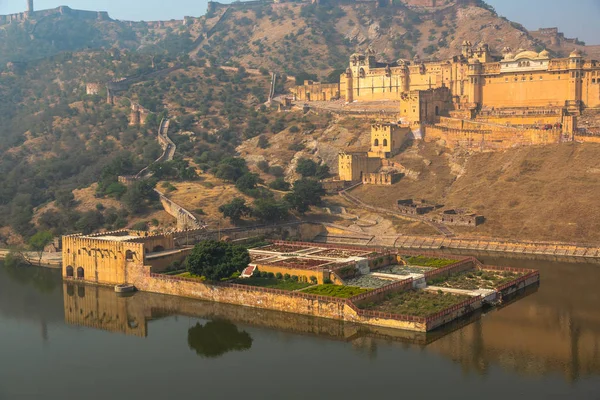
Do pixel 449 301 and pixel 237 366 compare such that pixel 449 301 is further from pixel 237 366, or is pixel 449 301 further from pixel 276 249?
pixel 276 249

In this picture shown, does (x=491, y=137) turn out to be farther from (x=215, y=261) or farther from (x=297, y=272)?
(x=215, y=261)

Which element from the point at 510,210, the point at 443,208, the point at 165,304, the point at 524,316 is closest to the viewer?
the point at 524,316

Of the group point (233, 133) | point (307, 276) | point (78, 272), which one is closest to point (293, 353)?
point (307, 276)

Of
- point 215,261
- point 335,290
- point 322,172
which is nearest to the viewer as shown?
point 335,290

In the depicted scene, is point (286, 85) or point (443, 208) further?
point (286, 85)

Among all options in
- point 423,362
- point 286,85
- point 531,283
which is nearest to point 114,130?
point 286,85

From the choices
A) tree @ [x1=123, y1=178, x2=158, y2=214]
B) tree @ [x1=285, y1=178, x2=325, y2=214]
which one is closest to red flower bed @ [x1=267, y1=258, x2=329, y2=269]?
tree @ [x1=285, y1=178, x2=325, y2=214]

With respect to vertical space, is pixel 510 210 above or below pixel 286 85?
below
